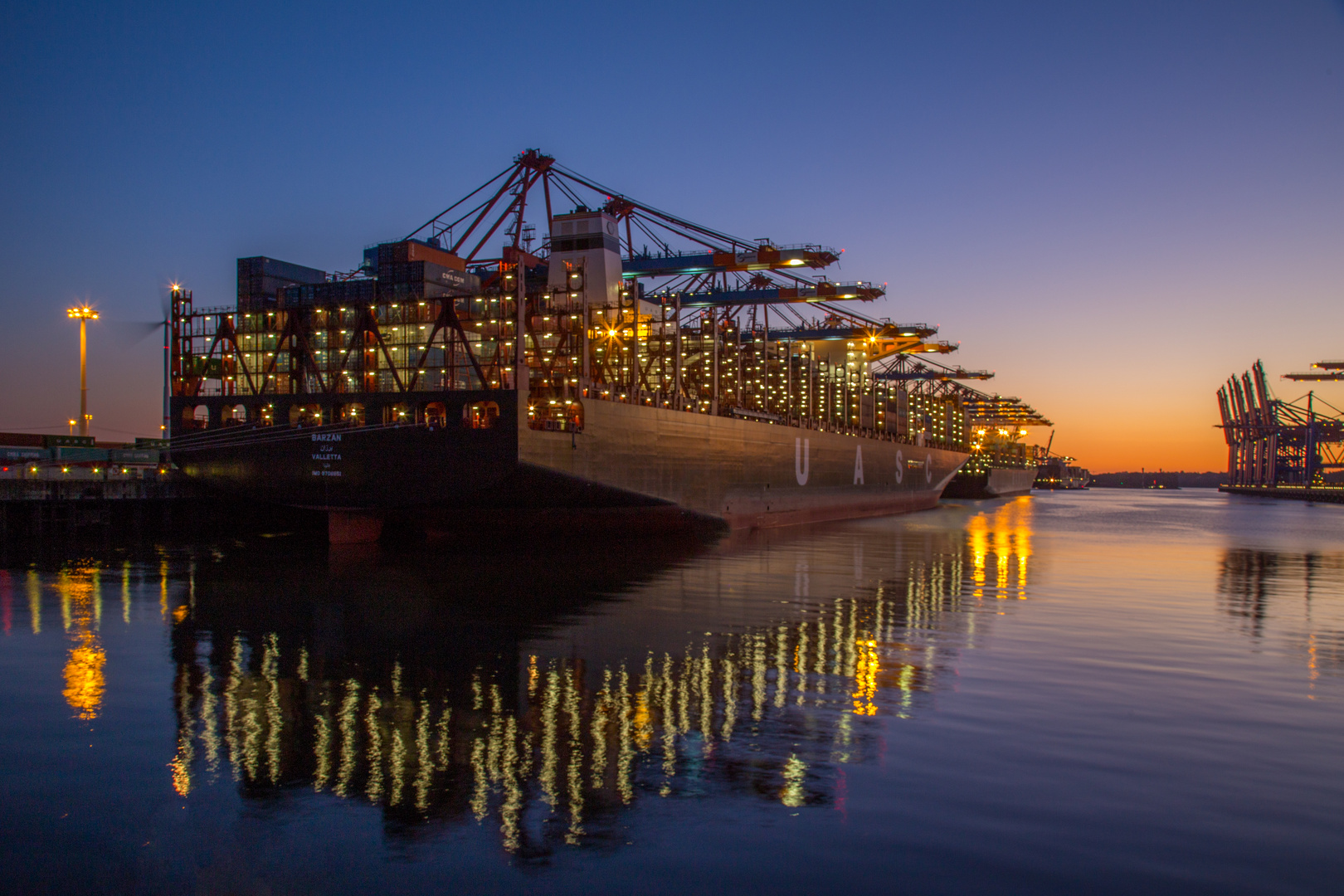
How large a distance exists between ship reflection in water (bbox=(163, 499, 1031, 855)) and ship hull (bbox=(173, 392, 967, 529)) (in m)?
6.51

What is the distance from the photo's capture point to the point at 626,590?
18.7m

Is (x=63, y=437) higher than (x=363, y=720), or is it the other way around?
(x=63, y=437)

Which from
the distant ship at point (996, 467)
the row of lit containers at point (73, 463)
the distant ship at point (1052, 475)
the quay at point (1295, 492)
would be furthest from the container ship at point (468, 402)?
the distant ship at point (1052, 475)

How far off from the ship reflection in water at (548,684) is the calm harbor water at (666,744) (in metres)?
0.06

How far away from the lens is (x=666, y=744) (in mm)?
7957

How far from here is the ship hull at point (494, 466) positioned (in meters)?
27.7

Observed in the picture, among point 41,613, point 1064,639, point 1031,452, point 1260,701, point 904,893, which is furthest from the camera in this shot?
point 1031,452

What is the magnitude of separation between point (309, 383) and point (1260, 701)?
99.7ft

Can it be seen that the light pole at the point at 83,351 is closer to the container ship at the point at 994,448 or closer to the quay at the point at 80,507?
the quay at the point at 80,507

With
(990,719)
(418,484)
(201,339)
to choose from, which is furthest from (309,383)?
(990,719)

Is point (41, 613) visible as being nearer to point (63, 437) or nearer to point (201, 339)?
point (201, 339)

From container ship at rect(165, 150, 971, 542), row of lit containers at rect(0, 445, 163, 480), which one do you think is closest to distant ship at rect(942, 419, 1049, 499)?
container ship at rect(165, 150, 971, 542)

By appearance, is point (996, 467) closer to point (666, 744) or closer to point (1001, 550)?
point (1001, 550)

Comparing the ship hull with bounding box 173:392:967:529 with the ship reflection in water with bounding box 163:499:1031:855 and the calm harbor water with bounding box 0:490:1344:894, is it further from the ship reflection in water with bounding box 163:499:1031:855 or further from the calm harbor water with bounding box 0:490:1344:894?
the calm harbor water with bounding box 0:490:1344:894
